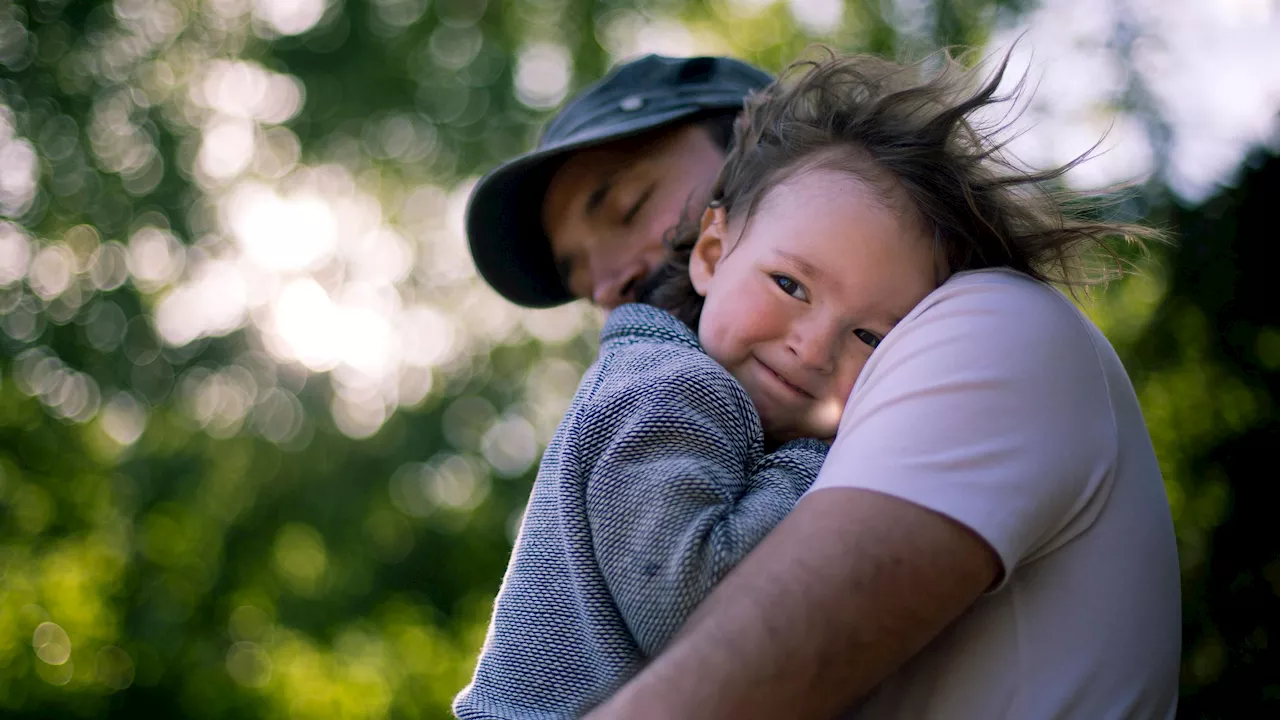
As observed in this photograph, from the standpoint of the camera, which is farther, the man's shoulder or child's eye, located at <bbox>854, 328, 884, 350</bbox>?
child's eye, located at <bbox>854, 328, 884, 350</bbox>

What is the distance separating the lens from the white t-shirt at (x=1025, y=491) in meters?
1.09

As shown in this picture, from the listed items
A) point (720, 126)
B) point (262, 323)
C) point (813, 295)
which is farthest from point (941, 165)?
point (262, 323)

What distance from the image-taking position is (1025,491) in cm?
109

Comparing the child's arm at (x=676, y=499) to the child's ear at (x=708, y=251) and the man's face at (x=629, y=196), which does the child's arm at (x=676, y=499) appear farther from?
the man's face at (x=629, y=196)

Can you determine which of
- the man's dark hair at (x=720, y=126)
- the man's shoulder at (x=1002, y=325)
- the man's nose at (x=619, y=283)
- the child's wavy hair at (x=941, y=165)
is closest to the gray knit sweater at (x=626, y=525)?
the man's shoulder at (x=1002, y=325)

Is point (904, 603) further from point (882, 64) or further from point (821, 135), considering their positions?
point (882, 64)

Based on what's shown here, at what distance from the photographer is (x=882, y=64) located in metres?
1.86

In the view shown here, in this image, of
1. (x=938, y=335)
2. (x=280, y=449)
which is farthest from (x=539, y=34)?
(x=938, y=335)

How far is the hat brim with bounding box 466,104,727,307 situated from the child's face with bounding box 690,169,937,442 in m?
0.76

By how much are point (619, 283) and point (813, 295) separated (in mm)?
982

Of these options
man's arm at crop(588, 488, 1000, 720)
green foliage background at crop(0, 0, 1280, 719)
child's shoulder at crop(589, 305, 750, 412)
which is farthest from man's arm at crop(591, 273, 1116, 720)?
green foliage background at crop(0, 0, 1280, 719)

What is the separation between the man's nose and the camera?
2477 millimetres

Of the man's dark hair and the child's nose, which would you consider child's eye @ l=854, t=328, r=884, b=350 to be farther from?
the man's dark hair

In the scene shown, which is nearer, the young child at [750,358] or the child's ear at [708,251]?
the young child at [750,358]
